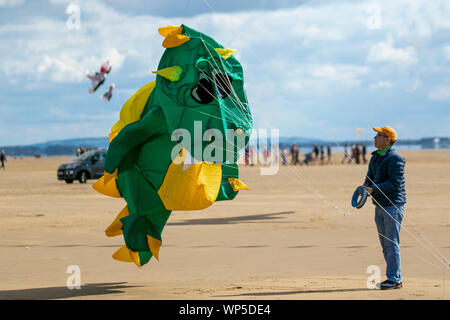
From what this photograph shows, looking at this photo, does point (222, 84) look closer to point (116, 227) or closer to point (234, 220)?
point (116, 227)

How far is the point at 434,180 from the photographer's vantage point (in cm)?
2770

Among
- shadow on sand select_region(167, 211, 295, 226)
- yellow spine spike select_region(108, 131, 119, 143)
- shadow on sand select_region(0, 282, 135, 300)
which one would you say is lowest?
shadow on sand select_region(0, 282, 135, 300)

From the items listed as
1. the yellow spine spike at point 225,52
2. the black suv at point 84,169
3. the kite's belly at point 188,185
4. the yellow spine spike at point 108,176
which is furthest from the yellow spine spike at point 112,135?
the black suv at point 84,169

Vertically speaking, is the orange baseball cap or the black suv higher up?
the black suv

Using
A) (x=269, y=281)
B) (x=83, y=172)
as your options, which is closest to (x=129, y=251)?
(x=269, y=281)

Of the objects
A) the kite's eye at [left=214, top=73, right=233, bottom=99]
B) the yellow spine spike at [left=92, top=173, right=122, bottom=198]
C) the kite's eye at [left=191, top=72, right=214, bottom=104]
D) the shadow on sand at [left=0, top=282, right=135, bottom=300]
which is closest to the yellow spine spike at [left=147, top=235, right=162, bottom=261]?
the shadow on sand at [left=0, top=282, right=135, bottom=300]

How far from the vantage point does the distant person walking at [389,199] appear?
696cm

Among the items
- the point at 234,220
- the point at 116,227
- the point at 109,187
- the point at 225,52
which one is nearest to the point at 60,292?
the point at 116,227

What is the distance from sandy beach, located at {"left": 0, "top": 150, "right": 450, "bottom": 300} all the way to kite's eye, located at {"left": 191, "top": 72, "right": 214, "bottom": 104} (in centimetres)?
223

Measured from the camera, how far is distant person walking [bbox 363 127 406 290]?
274 inches

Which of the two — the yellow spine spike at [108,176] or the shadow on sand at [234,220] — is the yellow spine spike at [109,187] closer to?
the yellow spine spike at [108,176]

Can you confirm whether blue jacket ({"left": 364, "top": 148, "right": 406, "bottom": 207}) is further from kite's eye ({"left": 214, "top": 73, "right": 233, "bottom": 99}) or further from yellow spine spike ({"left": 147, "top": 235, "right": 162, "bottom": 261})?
yellow spine spike ({"left": 147, "top": 235, "right": 162, "bottom": 261})
